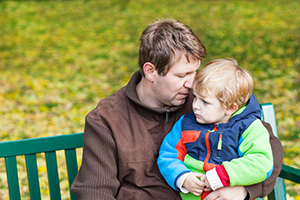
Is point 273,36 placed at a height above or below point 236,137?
below

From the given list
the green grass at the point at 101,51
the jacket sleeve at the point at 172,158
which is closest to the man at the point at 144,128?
the jacket sleeve at the point at 172,158

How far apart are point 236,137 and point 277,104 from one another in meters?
5.15

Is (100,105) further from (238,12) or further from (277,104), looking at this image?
(238,12)

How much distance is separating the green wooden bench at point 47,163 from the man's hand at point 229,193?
61 centimetres

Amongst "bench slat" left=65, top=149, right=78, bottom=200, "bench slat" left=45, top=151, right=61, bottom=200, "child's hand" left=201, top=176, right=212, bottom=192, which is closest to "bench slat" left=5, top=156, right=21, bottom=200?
"bench slat" left=45, top=151, right=61, bottom=200

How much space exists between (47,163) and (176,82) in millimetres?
1144

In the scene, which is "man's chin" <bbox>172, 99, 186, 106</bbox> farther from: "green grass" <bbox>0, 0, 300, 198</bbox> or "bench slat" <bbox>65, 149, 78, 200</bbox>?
"green grass" <bbox>0, 0, 300, 198</bbox>

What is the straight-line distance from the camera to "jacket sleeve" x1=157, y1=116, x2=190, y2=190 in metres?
2.29

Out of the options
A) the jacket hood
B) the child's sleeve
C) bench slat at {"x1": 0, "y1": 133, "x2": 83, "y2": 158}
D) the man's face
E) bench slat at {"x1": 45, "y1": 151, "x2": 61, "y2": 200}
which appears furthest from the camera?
bench slat at {"x1": 45, "y1": 151, "x2": 61, "y2": 200}

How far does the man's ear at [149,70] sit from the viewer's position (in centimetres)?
252

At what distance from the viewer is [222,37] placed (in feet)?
38.1

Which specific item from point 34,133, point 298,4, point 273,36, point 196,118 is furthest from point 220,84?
point 298,4

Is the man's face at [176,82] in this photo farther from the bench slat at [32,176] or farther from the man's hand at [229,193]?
the bench slat at [32,176]

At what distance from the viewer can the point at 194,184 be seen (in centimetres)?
220
